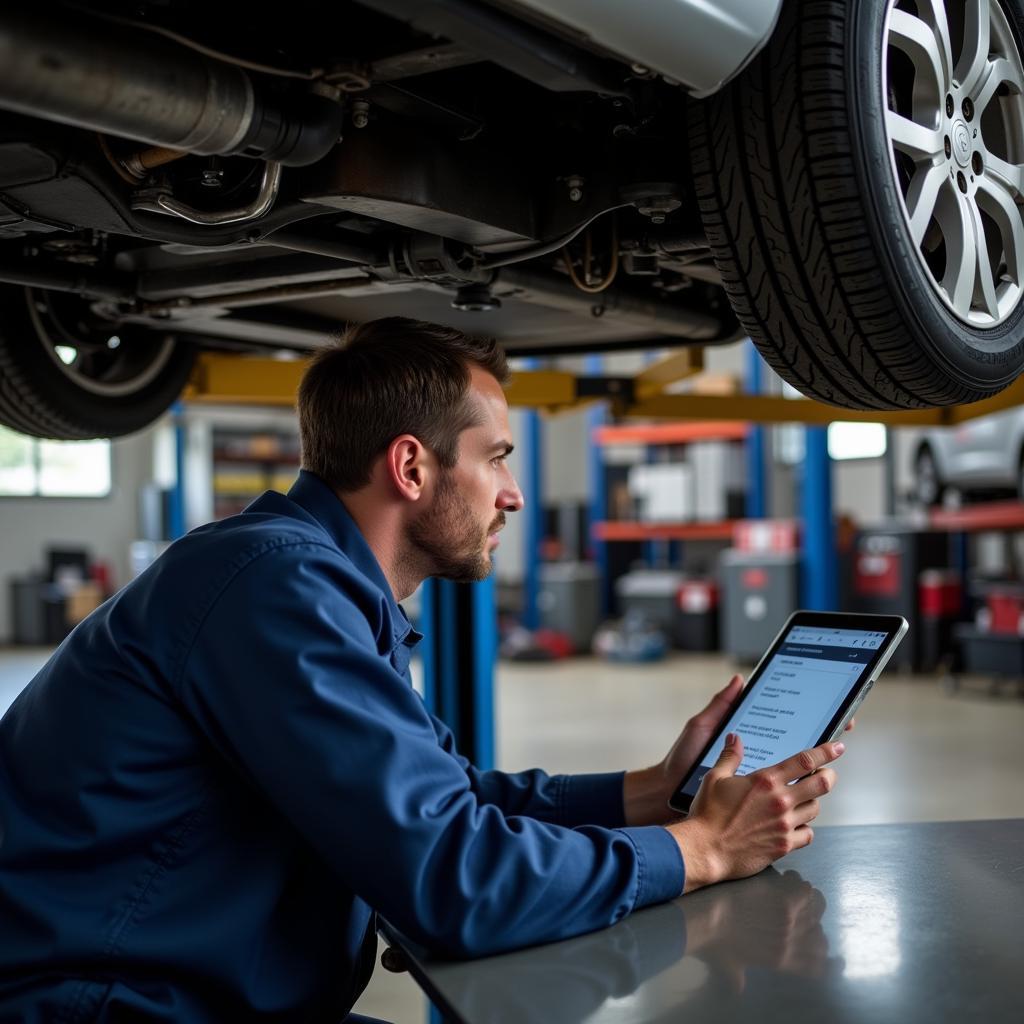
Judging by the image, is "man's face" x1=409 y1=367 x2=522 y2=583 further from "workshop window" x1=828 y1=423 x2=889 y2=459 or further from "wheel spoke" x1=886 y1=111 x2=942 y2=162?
"workshop window" x1=828 y1=423 x2=889 y2=459

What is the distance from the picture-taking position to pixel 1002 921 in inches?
40.6

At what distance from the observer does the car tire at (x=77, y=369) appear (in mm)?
2197

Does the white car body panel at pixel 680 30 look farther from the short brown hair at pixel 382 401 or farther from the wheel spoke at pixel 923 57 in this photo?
the short brown hair at pixel 382 401

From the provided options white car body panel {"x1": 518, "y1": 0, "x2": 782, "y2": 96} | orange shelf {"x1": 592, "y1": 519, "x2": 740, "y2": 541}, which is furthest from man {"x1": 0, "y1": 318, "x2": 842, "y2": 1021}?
orange shelf {"x1": 592, "y1": 519, "x2": 740, "y2": 541}

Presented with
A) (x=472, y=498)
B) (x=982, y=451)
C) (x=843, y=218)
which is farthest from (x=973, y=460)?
(x=472, y=498)

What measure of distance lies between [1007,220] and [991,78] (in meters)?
0.20

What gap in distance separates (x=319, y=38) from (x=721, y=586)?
A: 8297mm

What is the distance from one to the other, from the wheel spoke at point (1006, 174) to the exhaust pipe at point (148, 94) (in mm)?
948

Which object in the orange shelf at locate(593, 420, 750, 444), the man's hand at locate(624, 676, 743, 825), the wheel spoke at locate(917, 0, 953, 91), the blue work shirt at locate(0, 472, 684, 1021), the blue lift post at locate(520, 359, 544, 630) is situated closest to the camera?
the blue work shirt at locate(0, 472, 684, 1021)

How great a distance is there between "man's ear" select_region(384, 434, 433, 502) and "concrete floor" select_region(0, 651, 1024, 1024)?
1.51 m

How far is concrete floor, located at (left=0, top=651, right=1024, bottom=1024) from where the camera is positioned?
12.6 ft

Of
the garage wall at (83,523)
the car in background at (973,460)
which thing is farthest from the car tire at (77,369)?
the garage wall at (83,523)

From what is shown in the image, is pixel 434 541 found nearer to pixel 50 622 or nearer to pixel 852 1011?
pixel 852 1011

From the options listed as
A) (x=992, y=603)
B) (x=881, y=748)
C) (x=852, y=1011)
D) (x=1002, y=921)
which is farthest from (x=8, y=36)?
(x=992, y=603)
